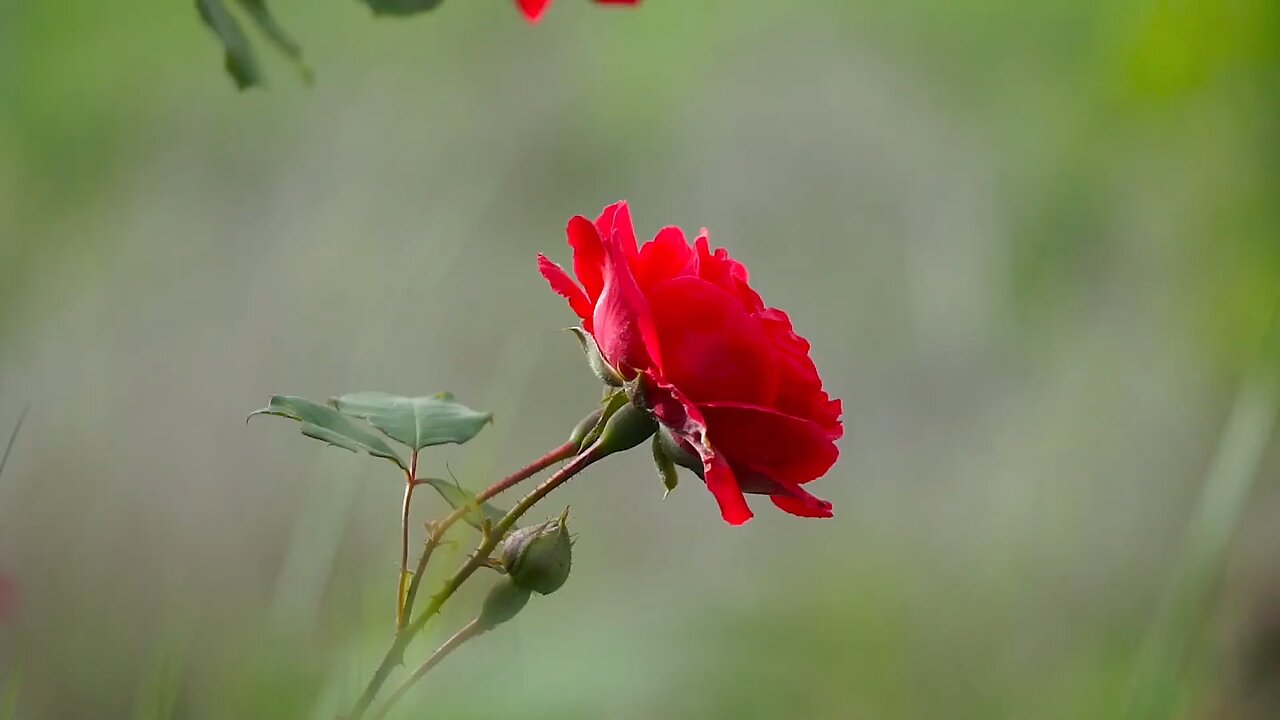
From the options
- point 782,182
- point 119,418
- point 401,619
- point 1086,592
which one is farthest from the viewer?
point 782,182

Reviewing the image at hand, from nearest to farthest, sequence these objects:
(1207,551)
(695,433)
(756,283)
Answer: (695,433)
(1207,551)
(756,283)

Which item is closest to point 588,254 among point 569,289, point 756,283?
point 569,289

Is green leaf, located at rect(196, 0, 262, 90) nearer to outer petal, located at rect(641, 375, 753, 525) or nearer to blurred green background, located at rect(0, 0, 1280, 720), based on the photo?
outer petal, located at rect(641, 375, 753, 525)

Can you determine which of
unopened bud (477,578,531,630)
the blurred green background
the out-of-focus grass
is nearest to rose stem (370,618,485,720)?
unopened bud (477,578,531,630)

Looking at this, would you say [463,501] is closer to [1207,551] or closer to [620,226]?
[620,226]

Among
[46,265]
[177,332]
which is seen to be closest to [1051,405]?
[177,332]

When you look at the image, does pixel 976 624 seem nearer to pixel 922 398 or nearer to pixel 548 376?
pixel 922 398

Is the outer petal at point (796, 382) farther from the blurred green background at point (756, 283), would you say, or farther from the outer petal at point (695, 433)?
the blurred green background at point (756, 283)
